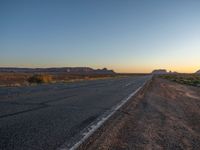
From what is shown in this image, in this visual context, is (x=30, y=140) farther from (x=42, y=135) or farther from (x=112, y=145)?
(x=112, y=145)

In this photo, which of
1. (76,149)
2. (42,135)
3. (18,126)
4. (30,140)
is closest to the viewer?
(76,149)

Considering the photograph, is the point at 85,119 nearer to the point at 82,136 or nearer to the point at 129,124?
the point at 129,124

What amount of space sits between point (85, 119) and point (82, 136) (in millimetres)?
2208

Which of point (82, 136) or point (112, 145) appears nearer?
point (112, 145)

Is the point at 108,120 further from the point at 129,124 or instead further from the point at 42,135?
the point at 42,135

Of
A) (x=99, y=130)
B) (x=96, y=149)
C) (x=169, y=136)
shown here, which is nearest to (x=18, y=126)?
(x=99, y=130)

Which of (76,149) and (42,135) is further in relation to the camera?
(42,135)

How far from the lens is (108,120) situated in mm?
8148

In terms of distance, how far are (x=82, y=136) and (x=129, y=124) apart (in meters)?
2.31

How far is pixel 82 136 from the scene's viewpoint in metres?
5.87

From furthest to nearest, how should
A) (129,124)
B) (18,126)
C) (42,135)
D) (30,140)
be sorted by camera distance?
(129,124), (18,126), (42,135), (30,140)

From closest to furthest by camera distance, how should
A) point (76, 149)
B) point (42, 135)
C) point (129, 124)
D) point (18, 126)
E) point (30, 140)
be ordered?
point (76, 149) < point (30, 140) < point (42, 135) < point (18, 126) < point (129, 124)

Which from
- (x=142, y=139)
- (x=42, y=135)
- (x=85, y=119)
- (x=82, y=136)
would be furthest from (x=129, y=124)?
(x=42, y=135)

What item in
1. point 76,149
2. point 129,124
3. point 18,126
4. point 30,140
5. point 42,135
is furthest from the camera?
point 129,124
